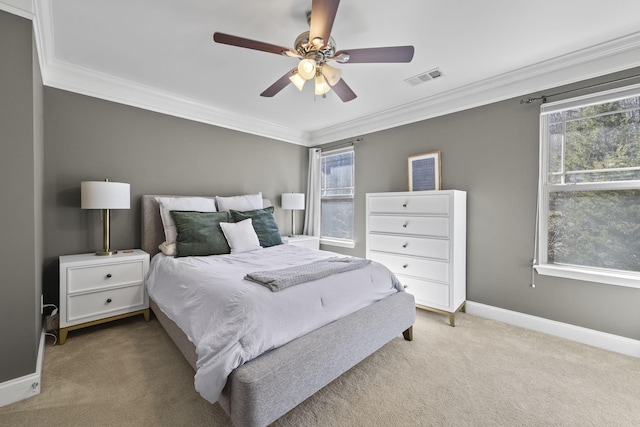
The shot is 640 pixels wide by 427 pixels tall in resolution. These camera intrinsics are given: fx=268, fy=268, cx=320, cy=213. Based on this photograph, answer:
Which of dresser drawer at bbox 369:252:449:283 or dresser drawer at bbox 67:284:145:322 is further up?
dresser drawer at bbox 369:252:449:283

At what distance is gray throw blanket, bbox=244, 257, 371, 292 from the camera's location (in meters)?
1.61

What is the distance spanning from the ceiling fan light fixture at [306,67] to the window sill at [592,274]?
269 cm

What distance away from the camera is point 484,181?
291 cm

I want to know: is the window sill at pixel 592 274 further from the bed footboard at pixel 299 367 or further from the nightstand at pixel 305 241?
the nightstand at pixel 305 241

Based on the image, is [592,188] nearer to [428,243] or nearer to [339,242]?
[428,243]

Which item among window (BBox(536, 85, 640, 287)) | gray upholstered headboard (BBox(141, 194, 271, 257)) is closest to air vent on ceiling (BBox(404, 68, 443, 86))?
window (BBox(536, 85, 640, 287))

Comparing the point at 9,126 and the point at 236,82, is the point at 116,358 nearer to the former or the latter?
the point at 9,126

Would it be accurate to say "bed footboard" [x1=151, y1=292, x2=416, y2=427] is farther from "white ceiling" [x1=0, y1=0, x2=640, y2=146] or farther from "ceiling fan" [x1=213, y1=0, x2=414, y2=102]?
"white ceiling" [x1=0, y1=0, x2=640, y2=146]

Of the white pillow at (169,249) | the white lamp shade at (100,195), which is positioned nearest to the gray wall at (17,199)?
the white lamp shade at (100,195)

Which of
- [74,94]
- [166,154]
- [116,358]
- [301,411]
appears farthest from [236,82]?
[301,411]

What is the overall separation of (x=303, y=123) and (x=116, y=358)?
352 cm

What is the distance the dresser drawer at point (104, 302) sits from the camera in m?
2.29

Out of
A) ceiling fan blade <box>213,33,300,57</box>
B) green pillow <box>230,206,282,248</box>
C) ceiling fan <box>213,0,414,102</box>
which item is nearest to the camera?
ceiling fan <box>213,0,414,102</box>

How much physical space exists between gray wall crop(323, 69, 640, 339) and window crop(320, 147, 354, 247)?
1.31 m
